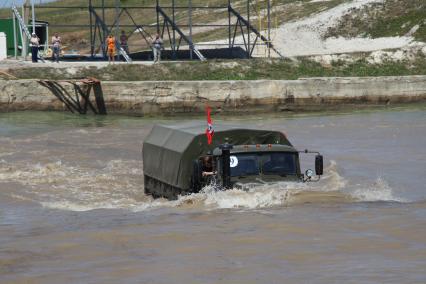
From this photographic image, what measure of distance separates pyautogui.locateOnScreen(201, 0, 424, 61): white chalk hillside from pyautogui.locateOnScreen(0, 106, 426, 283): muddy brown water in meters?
20.3

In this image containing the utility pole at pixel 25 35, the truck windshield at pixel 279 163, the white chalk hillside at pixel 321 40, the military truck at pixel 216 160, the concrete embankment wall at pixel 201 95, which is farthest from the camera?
the white chalk hillside at pixel 321 40

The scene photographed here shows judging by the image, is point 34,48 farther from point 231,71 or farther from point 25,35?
point 231,71

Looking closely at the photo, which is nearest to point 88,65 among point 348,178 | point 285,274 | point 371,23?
point 371,23

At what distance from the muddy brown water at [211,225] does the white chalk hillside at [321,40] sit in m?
20.3

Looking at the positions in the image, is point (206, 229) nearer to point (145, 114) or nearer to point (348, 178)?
point (348, 178)

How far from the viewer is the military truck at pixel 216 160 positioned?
1839 centimetres

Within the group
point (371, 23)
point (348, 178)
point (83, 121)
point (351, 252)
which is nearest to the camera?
point (351, 252)

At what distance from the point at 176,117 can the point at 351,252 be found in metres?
26.2

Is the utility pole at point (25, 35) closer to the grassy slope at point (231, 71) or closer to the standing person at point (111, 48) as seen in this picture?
the standing person at point (111, 48)

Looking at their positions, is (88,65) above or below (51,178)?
above

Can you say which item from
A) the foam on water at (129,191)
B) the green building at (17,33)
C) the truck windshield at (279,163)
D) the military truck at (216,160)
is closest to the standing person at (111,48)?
the green building at (17,33)

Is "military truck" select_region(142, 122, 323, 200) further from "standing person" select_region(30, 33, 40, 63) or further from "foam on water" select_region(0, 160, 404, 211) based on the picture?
"standing person" select_region(30, 33, 40, 63)

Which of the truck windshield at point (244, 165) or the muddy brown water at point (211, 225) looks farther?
the truck windshield at point (244, 165)

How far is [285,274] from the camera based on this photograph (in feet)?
44.8
